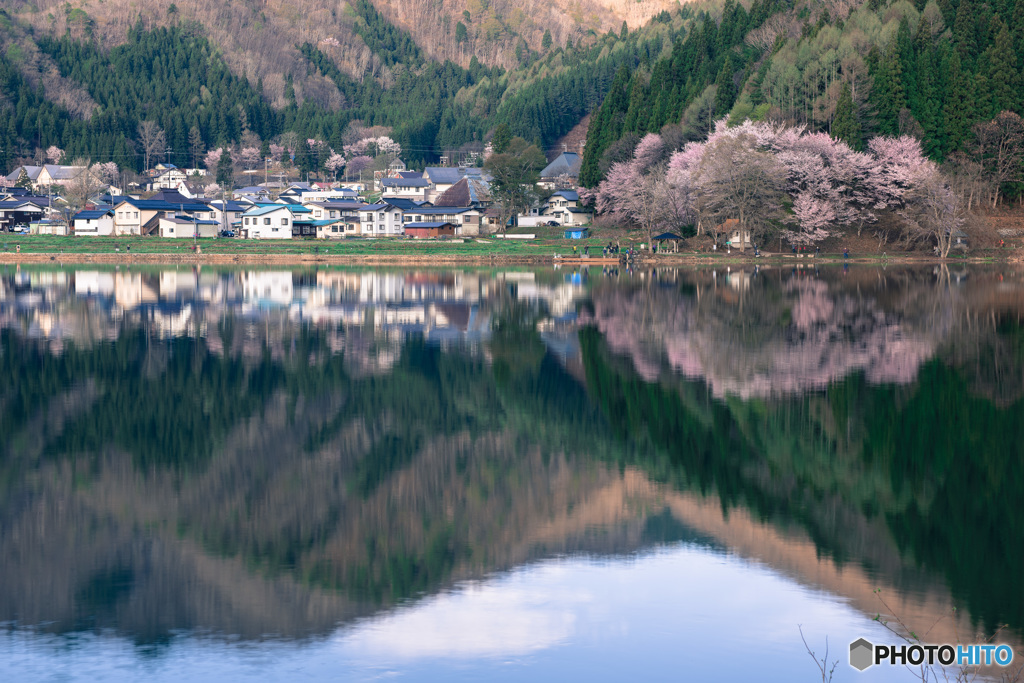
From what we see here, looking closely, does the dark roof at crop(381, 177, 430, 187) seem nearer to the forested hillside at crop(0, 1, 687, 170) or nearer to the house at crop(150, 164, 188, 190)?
the forested hillside at crop(0, 1, 687, 170)

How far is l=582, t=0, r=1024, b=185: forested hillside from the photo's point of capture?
210 ft

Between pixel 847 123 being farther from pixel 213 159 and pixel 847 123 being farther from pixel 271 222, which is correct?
pixel 213 159

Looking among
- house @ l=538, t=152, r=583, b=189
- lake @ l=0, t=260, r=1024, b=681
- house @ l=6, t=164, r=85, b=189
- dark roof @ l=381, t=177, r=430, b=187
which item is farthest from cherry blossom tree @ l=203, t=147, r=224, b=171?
lake @ l=0, t=260, r=1024, b=681

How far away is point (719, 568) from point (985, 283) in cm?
3722

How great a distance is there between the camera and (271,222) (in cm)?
7706

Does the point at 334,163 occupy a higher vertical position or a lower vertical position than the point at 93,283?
higher

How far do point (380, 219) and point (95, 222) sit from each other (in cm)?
2198

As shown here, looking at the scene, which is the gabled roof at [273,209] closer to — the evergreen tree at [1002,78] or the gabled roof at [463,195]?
the gabled roof at [463,195]

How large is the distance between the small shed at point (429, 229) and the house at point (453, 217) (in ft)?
1.54

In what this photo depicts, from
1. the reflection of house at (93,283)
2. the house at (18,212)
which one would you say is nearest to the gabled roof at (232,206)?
the house at (18,212)

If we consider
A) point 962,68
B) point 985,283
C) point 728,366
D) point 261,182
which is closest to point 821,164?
point 962,68

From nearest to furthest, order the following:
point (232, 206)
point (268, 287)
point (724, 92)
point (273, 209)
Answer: point (268, 287) < point (724, 92) < point (273, 209) < point (232, 206)

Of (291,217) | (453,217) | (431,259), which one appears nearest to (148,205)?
(291,217)

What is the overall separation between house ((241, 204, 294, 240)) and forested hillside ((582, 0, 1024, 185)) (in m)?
23.1
